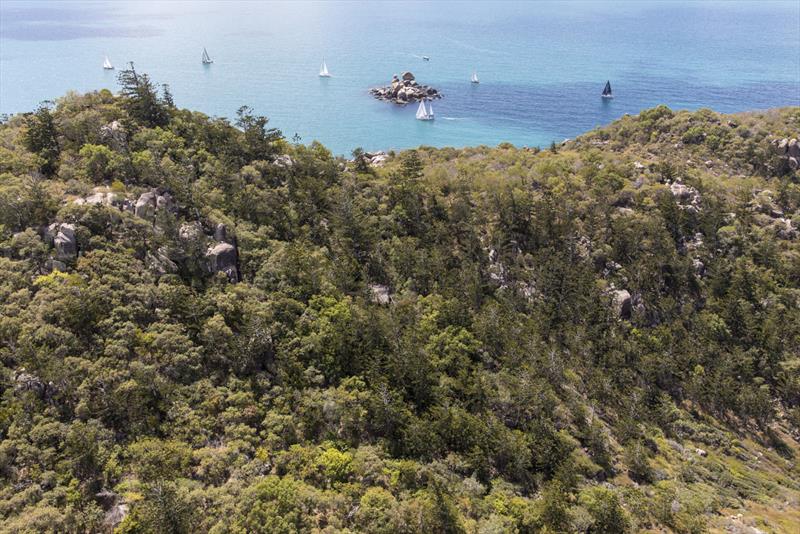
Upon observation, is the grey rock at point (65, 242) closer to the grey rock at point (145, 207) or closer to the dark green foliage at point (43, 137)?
the grey rock at point (145, 207)

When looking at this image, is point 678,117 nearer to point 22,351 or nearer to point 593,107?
point 593,107

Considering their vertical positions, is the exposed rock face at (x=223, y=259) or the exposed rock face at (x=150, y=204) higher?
the exposed rock face at (x=150, y=204)

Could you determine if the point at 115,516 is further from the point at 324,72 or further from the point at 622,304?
the point at 324,72

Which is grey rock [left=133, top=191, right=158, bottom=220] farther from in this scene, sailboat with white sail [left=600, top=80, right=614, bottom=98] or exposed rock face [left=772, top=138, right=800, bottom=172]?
sailboat with white sail [left=600, top=80, right=614, bottom=98]

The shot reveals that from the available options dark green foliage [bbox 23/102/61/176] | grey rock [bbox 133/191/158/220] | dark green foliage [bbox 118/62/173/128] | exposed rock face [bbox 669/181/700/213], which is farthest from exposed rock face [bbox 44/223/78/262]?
exposed rock face [bbox 669/181/700/213]

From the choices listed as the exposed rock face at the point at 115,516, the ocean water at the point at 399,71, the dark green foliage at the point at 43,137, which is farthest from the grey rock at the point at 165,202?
the ocean water at the point at 399,71

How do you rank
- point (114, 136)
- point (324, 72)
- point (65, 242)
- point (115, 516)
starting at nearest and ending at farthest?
point (115, 516), point (65, 242), point (114, 136), point (324, 72)

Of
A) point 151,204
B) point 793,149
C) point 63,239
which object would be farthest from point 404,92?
point 63,239

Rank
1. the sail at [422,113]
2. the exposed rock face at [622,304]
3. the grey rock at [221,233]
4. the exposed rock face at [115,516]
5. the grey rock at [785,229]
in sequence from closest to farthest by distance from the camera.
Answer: the exposed rock face at [115,516] < the grey rock at [221,233] < the exposed rock face at [622,304] < the grey rock at [785,229] < the sail at [422,113]
